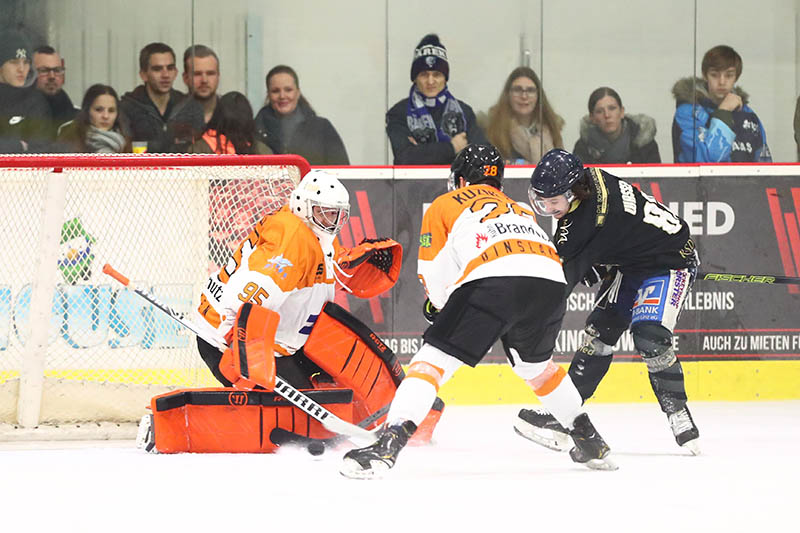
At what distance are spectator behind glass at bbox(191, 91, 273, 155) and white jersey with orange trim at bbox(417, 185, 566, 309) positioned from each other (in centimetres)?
269

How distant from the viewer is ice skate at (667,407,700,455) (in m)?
3.98

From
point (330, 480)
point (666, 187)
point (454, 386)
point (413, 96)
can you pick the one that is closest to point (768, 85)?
point (666, 187)

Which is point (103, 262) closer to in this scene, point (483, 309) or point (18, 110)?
point (18, 110)

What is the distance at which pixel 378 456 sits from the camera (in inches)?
123

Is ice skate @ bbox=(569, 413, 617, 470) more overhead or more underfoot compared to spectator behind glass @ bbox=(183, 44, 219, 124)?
more underfoot

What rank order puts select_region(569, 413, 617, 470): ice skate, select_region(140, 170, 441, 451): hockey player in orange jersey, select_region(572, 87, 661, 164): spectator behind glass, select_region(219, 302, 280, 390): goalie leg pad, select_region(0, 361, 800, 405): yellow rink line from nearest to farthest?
select_region(569, 413, 617, 470): ice skate < select_region(219, 302, 280, 390): goalie leg pad < select_region(140, 170, 441, 451): hockey player in orange jersey < select_region(0, 361, 800, 405): yellow rink line < select_region(572, 87, 661, 164): spectator behind glass

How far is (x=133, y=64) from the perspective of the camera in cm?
614

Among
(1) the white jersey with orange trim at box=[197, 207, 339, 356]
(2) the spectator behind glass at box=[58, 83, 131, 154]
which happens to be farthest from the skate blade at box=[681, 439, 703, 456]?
(2) the spectator behind glass at box=[58, 83, 131, 154]

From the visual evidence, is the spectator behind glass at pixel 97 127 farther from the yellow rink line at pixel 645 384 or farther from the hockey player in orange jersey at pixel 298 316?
the yellow rink line at pixel 645 384

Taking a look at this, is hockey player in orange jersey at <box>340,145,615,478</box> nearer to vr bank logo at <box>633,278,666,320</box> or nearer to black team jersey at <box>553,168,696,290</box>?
black team jersey at <box>553,168,696,290</box>

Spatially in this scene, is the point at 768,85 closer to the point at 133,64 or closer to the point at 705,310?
the point at 705,310

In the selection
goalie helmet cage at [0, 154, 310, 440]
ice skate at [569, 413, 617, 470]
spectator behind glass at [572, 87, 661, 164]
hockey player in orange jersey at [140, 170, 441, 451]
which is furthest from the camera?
spectator behind glass at [572, 87, 661, 164]

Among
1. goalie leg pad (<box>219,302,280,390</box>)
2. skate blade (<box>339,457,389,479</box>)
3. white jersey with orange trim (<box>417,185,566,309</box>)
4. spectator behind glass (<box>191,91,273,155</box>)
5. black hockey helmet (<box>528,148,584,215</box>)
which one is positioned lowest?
skate blade (<box>339,457,389,479</box>)

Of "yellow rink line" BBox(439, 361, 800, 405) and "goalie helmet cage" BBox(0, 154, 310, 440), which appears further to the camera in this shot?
"yellow rink line" BBox(439, 361, 800, 405)
